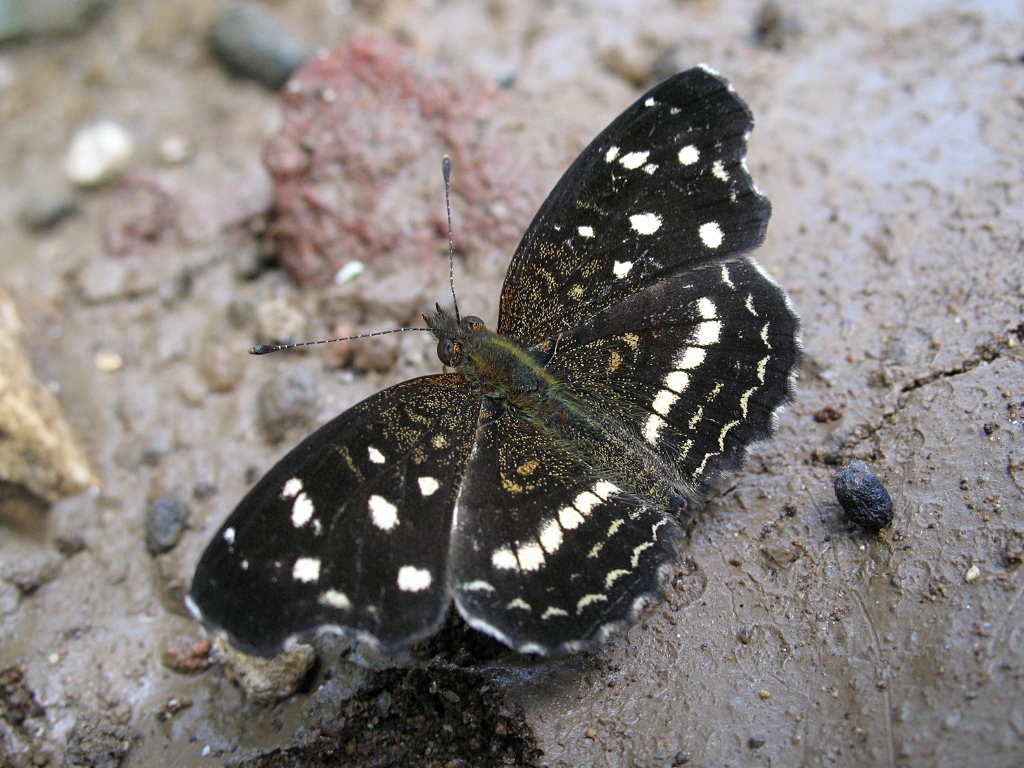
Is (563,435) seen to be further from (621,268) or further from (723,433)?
(621,268)

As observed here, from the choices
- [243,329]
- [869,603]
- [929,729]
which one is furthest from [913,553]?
[243,329]

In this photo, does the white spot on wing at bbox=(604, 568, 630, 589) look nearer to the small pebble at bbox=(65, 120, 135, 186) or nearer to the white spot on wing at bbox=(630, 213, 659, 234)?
the white spot on wing at bbox=(630, 213, 659, 234)

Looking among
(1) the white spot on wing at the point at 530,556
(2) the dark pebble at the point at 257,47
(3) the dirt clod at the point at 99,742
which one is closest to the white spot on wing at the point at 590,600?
(1) the white spot on wing at the point at 530,556

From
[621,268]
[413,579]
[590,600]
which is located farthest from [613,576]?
[621,268]

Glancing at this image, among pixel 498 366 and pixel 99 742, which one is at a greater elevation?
pixel 498 366

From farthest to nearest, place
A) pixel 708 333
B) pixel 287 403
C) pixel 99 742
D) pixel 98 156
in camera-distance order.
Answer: pixel 98 156 → pixel 287 403 → pixel 99 742 → pixel 708 333

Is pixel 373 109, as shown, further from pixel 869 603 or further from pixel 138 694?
pixel 869 603
